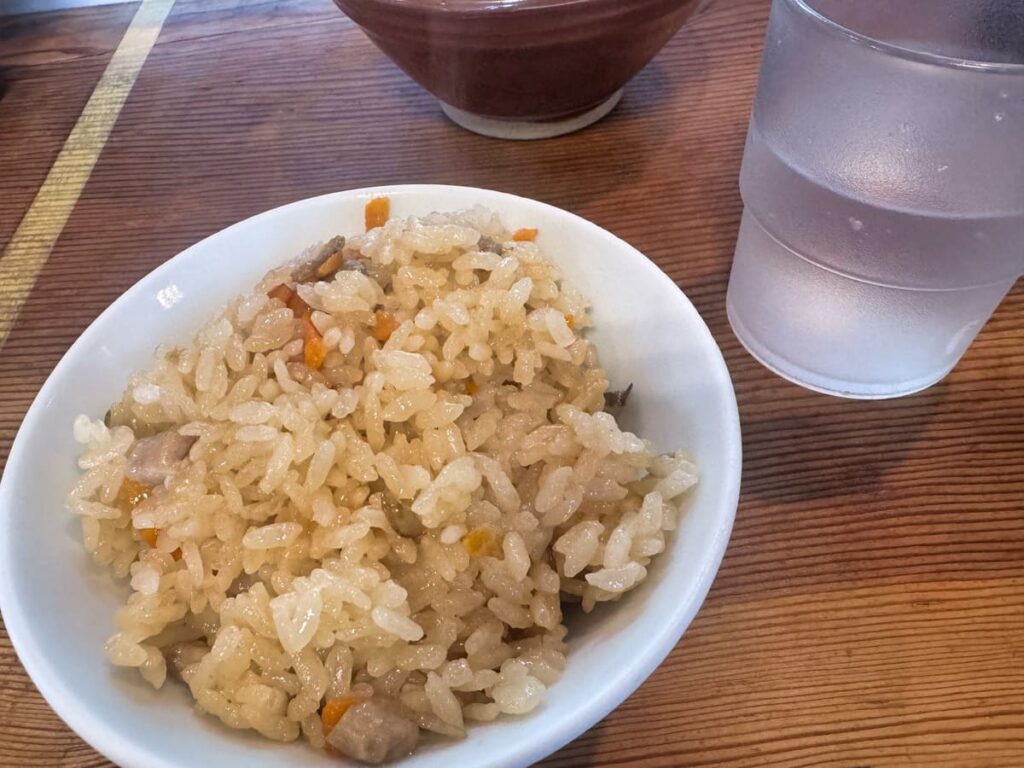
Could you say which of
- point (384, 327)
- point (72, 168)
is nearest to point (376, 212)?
point (384, 327)

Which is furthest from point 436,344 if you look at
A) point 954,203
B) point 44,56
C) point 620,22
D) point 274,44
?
point 44,56

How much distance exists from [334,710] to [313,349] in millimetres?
480

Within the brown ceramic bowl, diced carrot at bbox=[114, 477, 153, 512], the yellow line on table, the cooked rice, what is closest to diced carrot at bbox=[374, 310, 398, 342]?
the cooked rice

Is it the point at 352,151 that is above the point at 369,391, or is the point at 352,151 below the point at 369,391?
below

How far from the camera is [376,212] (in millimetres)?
1323

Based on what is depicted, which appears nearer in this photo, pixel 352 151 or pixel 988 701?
pixel 988 701

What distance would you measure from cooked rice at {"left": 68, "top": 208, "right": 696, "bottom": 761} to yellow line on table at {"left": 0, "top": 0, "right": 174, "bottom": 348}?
0.87 metres

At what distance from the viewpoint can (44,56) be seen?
2.38m

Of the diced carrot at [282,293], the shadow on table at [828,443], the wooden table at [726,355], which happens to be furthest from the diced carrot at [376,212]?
the shadow on table at [828,443]

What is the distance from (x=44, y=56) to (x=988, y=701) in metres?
2.87

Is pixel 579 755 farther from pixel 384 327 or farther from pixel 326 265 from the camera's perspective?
pixel 326 265

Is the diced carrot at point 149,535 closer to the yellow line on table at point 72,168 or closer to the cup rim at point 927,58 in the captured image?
the yellow line on table at point 72,168

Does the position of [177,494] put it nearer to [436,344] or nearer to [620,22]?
[436,344]

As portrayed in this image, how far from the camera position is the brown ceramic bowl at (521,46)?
1510 millimetres
